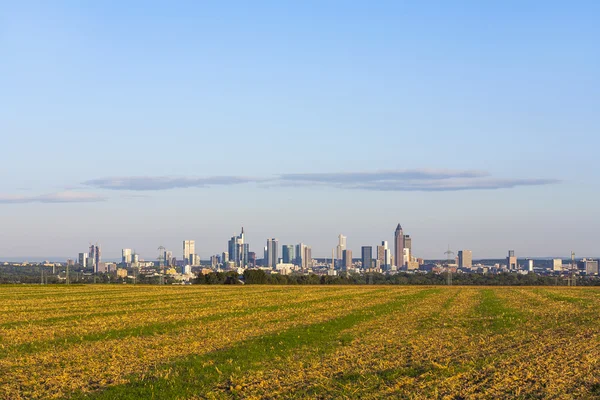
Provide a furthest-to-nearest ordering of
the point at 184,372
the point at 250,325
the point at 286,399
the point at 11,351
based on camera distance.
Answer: the point at 250,325 → the point at 11,351 → the point at 184,372 → the point at 286,399

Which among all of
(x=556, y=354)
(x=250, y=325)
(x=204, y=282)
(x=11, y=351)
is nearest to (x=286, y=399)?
(x=556, y=354)

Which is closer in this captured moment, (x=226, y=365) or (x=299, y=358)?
(x=226, y=365)

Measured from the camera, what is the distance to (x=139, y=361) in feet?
79.7

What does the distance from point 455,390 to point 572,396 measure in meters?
2.73

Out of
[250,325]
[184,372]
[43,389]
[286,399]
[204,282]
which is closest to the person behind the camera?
[286,399]

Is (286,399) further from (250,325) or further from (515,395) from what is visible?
(250,325)

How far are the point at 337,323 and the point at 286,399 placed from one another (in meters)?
23.1

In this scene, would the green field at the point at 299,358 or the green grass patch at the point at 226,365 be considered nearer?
the green grass patch at the point at 226,365

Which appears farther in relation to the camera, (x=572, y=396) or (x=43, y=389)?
(x=43, y=389)

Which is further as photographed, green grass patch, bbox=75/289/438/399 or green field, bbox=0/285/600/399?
green field, bbox=0/285/600/399

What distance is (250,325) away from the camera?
3856 cm

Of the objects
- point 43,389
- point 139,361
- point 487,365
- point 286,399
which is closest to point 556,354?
point 487,365

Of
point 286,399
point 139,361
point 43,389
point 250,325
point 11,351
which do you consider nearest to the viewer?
point 286,399

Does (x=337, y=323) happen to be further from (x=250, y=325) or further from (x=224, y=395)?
(x=224, y=395)
